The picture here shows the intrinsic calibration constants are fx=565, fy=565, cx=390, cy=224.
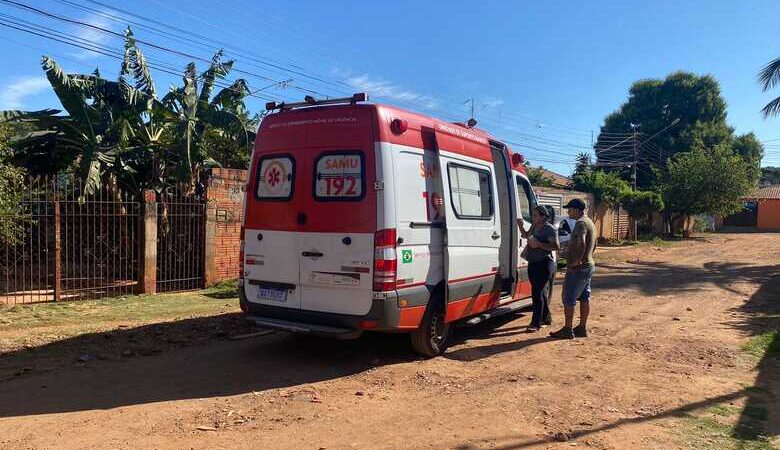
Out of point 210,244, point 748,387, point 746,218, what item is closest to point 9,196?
point 210,244

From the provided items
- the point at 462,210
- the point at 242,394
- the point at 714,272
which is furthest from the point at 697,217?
the point at 242,394

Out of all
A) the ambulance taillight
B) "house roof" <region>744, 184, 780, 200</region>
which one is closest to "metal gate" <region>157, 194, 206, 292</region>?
the ambulance taillight

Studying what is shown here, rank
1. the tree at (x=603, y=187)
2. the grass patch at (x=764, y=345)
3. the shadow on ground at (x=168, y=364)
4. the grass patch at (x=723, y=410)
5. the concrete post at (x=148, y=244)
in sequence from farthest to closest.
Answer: the tree at (x=603, y=187) < the concrete post at (x=148, y=244) < the grass patch at (x=764, y=345) < the shadow on ground at (x=168, y=364) < the grass patch at (x=723, y=410)

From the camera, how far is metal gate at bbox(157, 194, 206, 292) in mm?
11250

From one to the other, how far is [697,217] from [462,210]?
131 feet

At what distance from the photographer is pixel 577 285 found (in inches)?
300

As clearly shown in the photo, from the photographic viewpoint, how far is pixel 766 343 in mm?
7496

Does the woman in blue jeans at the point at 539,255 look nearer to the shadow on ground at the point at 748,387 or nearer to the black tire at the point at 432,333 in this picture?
the shadow on ground at the point at 748,387

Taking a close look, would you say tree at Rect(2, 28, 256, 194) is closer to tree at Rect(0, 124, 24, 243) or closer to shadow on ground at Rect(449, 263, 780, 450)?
tree at Rect(0, 124, 24, 243)

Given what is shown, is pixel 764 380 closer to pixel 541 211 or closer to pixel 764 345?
pixel 764 345

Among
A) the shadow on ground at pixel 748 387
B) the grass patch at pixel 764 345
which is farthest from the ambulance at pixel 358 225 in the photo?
the grass patch at pixel 764 345

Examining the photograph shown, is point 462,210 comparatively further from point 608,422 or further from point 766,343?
point 766,343

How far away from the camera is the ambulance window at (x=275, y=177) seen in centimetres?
612

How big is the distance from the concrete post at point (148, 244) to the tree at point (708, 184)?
29755 mm
